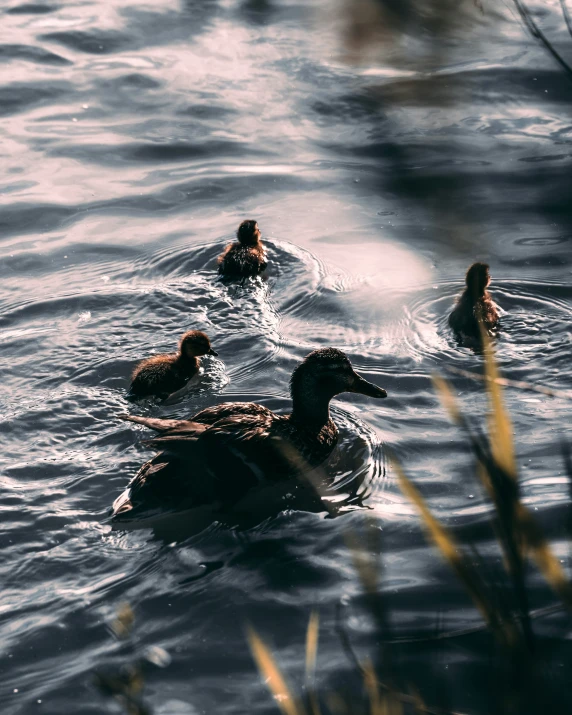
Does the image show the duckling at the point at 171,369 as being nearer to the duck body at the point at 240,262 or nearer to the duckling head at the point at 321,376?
the duckling head at the point at 321,376

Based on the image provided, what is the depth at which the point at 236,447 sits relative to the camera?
4633mm

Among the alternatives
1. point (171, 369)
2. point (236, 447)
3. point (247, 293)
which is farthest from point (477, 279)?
point (236, 447)

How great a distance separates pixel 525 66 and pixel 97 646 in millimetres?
8244

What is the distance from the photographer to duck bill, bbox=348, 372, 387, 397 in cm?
514

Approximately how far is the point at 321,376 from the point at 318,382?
35 mm

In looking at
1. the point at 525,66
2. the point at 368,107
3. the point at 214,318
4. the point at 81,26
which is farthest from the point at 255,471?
the point at 81,26

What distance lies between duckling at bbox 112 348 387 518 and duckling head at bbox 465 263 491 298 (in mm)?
1421

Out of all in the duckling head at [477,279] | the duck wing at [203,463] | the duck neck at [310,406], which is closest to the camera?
the duck wing at [203,463]

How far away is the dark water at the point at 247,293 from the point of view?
364 cm

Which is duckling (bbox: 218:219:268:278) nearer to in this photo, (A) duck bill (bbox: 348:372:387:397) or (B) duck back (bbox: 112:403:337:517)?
(A) duck bill (bbox: 348:372:387:397)

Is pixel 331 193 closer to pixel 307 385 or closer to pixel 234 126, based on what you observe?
pixel 234 126

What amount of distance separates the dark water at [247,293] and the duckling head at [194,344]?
0.52 feet

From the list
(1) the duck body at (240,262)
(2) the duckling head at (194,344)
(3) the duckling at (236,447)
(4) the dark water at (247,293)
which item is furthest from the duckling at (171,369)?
(1) the duck body at (240,262)

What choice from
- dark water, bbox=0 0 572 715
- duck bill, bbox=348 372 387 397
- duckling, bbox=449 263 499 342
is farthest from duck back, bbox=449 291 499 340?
duck bill, bbox=348 372 387 397
